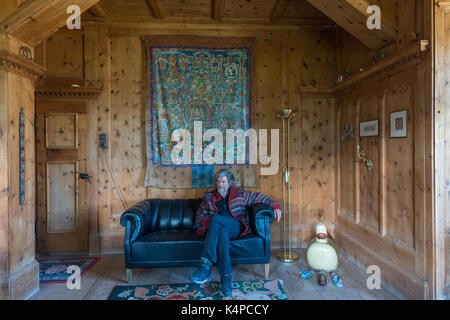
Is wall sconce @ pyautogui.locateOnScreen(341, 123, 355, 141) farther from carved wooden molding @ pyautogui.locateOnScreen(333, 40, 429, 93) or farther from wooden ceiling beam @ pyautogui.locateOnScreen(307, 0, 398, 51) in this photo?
wooden ceiling beam @ pyautogui.locateOnScreen(307, 0, 398, 51)

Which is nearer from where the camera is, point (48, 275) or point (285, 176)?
point (48, 275)

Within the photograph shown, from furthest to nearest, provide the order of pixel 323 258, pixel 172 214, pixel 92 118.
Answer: pixel 92 118 < pixel 172 214 < pixel 323 258

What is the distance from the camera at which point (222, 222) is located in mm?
2941

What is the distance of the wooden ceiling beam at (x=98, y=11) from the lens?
3639mm

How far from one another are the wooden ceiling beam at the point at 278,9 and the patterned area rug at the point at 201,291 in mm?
3115

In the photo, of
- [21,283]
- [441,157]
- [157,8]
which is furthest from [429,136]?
[21,283]

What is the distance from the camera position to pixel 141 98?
4004mm

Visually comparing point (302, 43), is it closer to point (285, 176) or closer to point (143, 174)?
point (285, 176)

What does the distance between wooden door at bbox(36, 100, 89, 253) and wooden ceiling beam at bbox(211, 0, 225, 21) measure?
2.04m

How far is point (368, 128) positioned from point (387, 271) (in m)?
1.44

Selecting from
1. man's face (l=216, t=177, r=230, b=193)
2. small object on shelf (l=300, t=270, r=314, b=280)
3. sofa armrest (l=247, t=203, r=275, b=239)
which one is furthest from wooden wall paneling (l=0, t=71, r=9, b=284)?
small object on shelf (l=300, t=270, r=314, b=280)

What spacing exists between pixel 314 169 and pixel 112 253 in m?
2.91

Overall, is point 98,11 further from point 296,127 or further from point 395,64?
point 395,64
